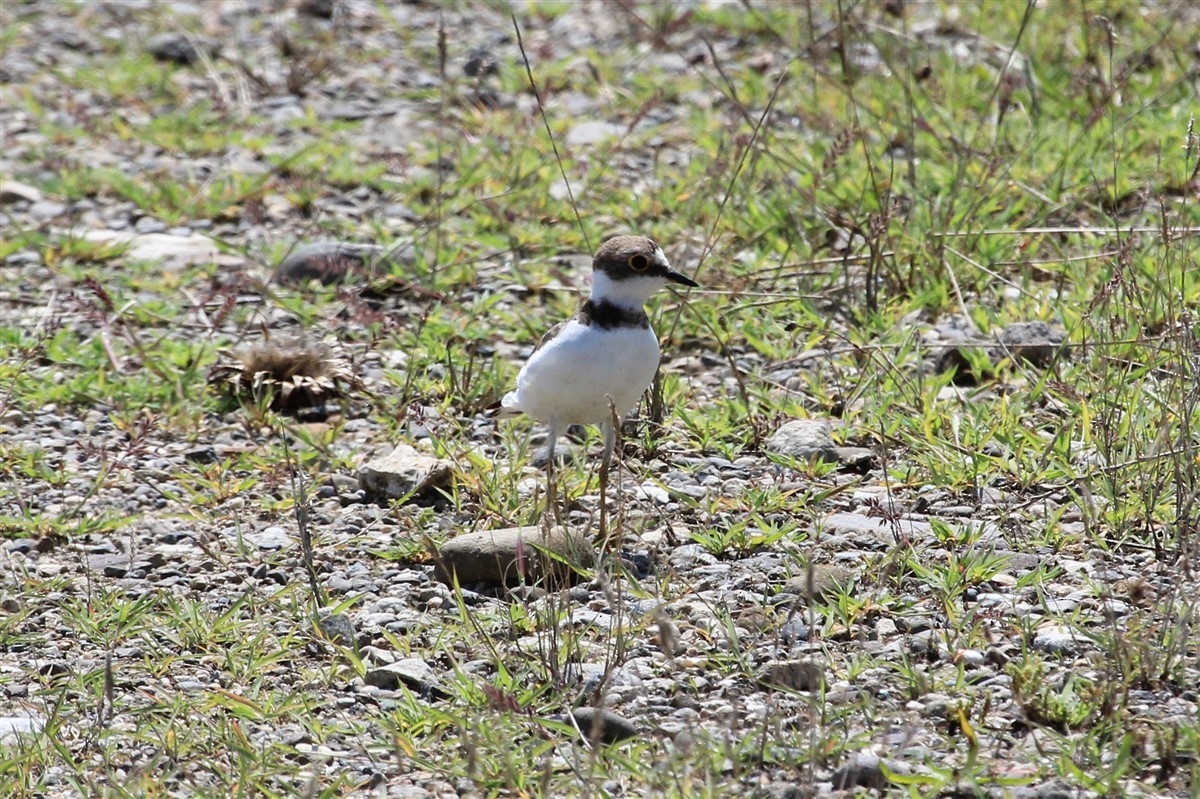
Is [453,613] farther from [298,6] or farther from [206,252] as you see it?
[298,6]

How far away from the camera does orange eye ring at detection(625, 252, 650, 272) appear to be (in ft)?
15.1

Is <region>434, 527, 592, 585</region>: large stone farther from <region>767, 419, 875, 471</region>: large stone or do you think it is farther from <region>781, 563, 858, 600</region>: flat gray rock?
<region>767, 419, 875, 471</region>: large stone

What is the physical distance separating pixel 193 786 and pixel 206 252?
4.03m

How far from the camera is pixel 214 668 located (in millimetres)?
3982

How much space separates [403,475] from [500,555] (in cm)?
77

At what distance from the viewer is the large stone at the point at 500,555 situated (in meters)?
4.29

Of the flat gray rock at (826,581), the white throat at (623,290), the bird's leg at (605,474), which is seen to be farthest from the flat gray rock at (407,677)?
the white throat at (623,290)

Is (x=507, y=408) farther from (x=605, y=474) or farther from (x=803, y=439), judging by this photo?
(x=803, y=439)

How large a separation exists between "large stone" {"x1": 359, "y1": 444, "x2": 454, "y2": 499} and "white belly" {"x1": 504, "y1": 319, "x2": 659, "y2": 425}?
0.50m

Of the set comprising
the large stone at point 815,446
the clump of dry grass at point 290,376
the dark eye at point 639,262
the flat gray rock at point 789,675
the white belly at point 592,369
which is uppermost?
the dark eye at point 639,262

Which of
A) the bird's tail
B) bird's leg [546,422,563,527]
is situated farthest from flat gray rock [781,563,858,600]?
the bird's tail

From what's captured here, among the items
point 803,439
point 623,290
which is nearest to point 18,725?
point 623,290

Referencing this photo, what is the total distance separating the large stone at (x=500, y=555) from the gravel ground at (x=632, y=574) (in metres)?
0.07

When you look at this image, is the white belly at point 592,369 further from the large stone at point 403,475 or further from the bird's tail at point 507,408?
the large stone at point 403,475
